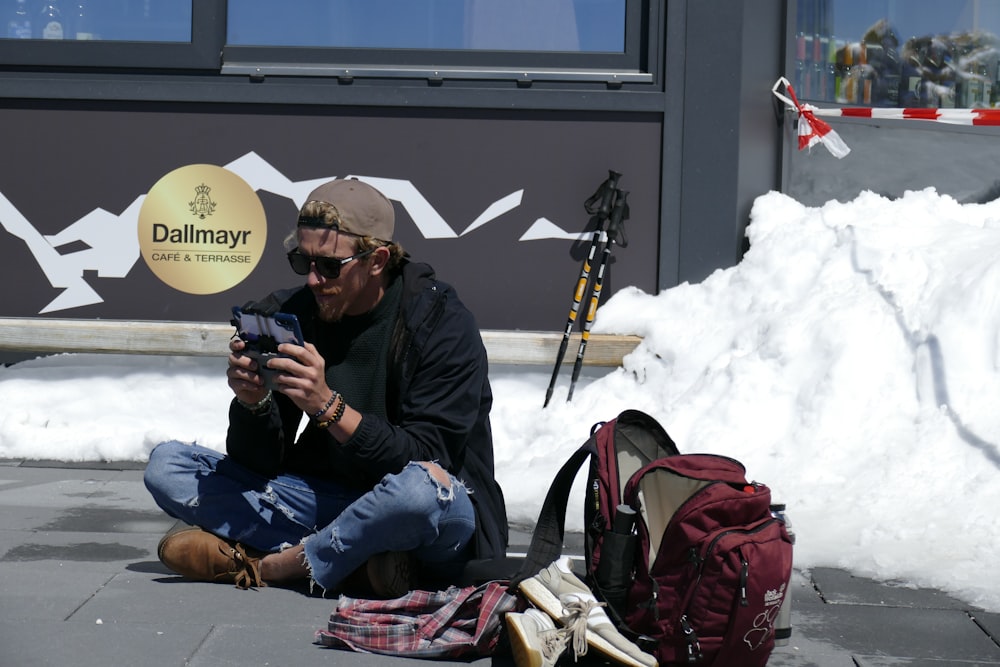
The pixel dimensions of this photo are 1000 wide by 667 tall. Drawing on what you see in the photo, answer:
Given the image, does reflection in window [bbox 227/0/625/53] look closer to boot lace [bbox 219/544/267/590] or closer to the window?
the window

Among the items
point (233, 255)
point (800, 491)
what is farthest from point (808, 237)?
point (233, 255)

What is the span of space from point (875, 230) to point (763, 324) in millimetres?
890

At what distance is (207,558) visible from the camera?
13.5 feet

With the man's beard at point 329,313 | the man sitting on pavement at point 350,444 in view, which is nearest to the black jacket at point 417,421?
the man sitting on pavement at point 350,444

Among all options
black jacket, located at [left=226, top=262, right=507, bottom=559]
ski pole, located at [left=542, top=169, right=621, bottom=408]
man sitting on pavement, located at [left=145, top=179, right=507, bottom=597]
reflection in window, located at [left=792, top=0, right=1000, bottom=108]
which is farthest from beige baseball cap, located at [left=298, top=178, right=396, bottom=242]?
reflection in window, located at [left=792, top=0, right=1000, bottom=108]

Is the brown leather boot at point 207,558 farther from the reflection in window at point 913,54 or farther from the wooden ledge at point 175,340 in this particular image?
the reflection in window at point 913,54

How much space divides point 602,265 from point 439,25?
157 centimetres

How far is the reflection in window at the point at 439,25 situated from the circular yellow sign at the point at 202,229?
2.60ft

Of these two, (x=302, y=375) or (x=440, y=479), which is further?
(x=440, y=479)

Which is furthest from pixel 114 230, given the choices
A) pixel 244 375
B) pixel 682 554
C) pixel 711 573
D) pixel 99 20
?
pixel 711 573

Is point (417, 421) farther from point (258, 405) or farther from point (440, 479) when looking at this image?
point (258, 405)

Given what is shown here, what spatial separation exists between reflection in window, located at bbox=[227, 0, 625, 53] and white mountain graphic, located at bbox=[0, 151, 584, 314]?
2.33 ft

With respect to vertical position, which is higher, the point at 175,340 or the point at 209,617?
the point at 175,340

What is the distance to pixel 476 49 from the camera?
668 centimetres
